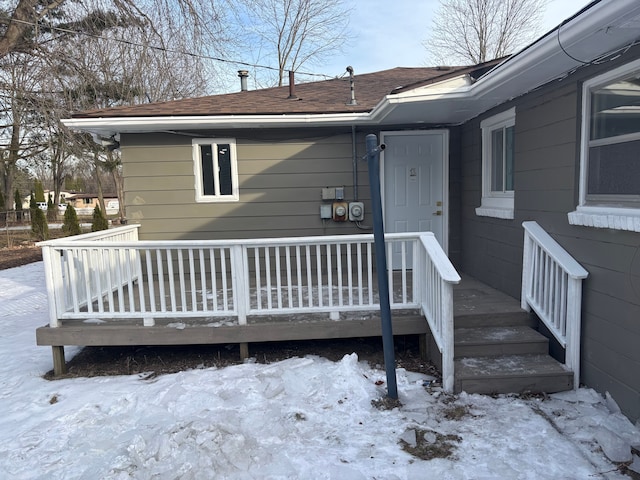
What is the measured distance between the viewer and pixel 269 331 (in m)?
3.78

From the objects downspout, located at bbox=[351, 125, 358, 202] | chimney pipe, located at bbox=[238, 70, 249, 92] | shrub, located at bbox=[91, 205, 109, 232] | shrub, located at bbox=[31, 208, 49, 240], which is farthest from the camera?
shrub, located at bbox=[31, 208, 49, 240]

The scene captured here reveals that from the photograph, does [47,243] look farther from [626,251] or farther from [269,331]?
[626,251]

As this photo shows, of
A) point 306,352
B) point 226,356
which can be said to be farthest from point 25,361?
point 306,352

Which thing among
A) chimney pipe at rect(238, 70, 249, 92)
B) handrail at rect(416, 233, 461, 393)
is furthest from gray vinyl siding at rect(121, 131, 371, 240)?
chimney pipe at rect(238, 70, 249, 92)

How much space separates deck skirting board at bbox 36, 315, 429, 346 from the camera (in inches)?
149

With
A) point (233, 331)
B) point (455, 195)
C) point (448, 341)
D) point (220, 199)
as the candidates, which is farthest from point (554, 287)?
point (220, 199)

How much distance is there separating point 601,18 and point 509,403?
8.05 feet

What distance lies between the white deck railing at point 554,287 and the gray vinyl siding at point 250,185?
2549mm

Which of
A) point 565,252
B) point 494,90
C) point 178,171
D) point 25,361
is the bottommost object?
point 25,361

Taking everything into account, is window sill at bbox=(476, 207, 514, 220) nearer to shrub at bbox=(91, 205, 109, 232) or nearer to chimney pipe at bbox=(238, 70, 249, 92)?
chimney pipe at bbox=(238, 70, 249, 92)

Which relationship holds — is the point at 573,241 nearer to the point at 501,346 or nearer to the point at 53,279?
the point at 501,346

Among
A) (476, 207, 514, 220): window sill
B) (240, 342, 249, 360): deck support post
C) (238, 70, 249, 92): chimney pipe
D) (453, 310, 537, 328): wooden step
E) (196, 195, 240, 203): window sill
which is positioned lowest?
(240, 342, 249, 360): deck support post

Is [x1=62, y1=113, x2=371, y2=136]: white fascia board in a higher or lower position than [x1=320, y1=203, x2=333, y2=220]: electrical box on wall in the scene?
higher

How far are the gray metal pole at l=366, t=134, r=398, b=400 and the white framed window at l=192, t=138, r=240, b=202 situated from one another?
3.24 m
